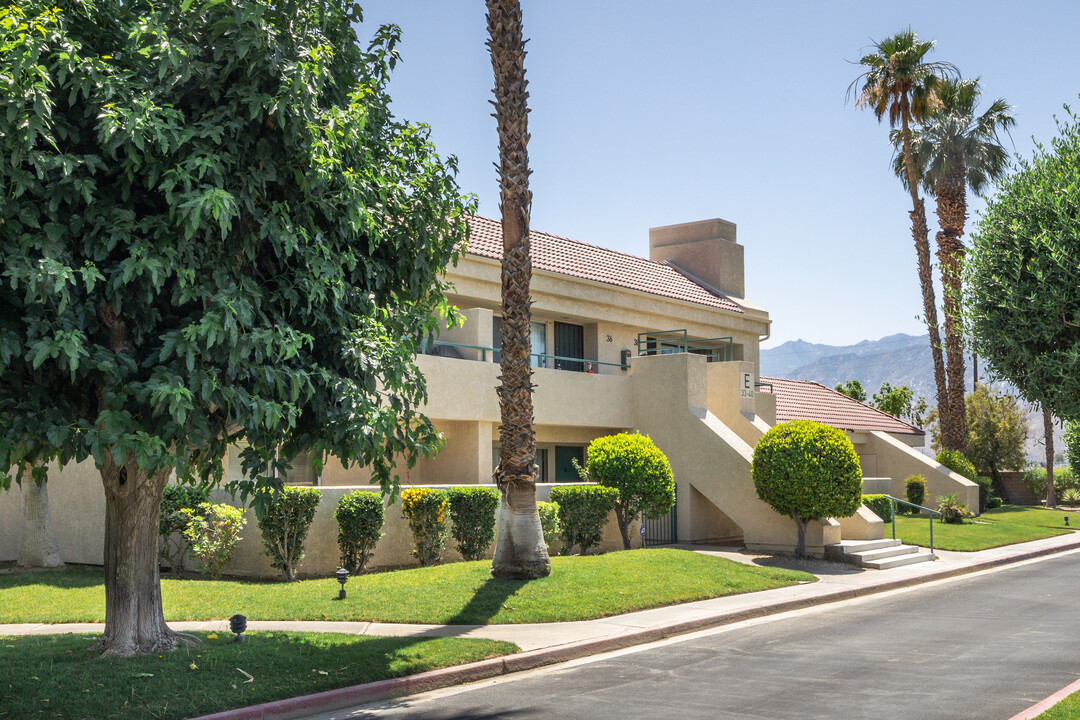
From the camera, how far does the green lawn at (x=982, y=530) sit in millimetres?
25984

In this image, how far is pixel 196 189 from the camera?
8.42 meters

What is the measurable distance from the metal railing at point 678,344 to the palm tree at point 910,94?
7979 millimetres

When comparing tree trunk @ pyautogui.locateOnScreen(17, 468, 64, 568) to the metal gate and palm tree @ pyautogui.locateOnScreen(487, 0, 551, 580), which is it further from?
the metal gate

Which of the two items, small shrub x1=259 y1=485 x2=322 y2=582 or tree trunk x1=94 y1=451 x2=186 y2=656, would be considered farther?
small shrub x1=259 y1=485 x2=322 y2=582

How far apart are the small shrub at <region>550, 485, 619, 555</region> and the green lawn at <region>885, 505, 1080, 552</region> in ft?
28.5

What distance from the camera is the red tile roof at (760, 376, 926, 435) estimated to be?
37406 mm

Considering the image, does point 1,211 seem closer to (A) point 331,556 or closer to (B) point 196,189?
(B) point 196,189

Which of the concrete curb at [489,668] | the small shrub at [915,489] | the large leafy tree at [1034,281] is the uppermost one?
the large leafy tree at [1034,281]

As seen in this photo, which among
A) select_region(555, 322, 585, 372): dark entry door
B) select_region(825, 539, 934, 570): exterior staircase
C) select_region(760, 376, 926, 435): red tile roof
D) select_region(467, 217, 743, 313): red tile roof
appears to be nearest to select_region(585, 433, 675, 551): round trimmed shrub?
select_region(825, 539, 934, 570): exterior staircase

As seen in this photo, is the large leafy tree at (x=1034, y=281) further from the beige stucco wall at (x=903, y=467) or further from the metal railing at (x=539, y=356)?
the beige stucco wall at (x=903, y=467)

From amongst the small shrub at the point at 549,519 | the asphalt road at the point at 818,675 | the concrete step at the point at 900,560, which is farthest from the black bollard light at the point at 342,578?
the concrete step at the point at 900,560

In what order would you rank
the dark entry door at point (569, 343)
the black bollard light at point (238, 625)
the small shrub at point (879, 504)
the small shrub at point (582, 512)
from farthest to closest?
the dark entry door at point (569, 343) < the small shrub at point (879, 504) < the small shrub at point (582, 512) < the black bollard light at point (238, 625)

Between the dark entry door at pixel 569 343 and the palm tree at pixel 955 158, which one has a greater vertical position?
the palm tree at pixel 955 158

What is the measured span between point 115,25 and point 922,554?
20.8 m
